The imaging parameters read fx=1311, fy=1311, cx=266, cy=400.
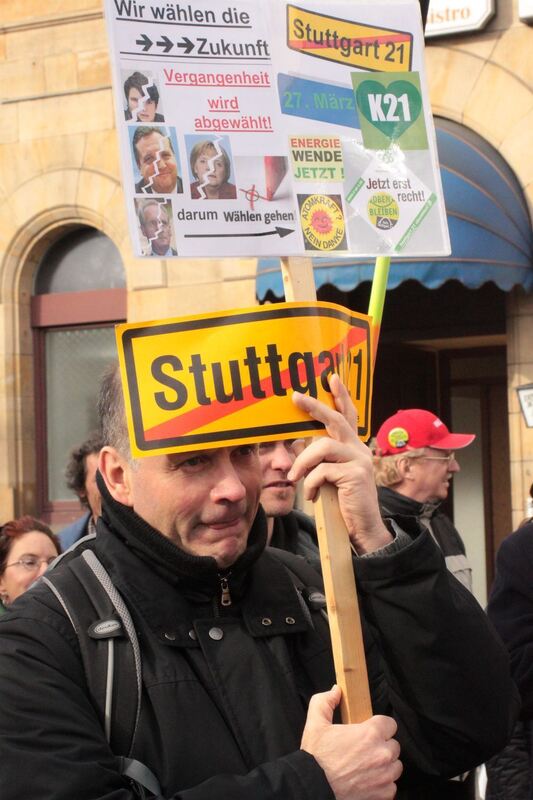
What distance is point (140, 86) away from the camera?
2508mm

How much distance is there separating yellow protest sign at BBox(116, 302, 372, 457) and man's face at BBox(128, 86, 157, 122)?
0.40 m

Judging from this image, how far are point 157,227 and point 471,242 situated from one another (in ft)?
24.7

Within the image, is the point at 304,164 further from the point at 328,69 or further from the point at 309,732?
the point at 309,732

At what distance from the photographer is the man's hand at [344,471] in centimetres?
237

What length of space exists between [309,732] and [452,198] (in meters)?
8.04

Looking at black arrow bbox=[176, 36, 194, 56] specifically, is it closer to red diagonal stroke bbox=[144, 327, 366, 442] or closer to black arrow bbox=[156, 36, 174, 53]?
black arrow bbox=[156, 36, 174, 53]

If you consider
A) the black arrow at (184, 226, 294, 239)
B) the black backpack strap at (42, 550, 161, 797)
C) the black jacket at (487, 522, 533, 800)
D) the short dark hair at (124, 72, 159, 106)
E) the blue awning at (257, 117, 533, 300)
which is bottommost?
the black jacket at (487, 522, 533, 800)

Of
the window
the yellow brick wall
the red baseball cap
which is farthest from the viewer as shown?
the window

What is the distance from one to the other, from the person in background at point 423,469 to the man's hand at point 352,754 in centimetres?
359

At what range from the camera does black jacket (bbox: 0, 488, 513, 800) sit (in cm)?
215

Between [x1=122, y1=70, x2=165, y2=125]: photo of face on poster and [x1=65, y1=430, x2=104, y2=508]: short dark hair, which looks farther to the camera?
[x1=65, y1=430, x2=104, y2=508]: short dark hair

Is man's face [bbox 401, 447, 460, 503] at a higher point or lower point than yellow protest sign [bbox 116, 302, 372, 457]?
lower

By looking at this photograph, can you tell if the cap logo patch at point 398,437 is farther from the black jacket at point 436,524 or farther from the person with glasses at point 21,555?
the person with glasses at point 21,555

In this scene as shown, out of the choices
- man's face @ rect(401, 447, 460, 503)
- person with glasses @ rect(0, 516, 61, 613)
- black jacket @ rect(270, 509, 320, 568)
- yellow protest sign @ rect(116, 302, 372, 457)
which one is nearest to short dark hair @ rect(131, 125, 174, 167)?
yellow protest sign @ rect(116, 302, 372, 457)
